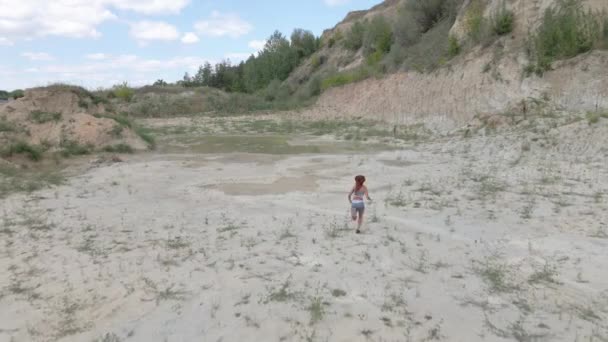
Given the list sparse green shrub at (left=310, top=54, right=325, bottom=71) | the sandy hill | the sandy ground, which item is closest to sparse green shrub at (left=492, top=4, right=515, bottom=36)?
the sandy hill

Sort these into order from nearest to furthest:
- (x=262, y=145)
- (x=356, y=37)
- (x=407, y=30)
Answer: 1. (x=262, y=145)
2. (x=407, y=30)
3. (x=356, y=37)

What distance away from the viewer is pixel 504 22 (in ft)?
68.1

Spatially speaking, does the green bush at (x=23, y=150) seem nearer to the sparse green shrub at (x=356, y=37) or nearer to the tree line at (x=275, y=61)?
the sparse green shrub at (x=356, y=37)

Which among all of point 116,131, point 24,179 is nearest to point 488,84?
point 116,131

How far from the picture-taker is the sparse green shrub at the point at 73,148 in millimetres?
15294

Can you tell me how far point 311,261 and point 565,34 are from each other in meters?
16.5

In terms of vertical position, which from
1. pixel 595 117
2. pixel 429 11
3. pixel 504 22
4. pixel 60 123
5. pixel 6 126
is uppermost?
pixel 429 11

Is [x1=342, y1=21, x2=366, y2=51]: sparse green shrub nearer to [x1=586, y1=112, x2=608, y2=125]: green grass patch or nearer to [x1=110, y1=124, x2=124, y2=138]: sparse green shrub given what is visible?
[x1=110, y1=124, x2=124, y2=138]: sparse green shrub

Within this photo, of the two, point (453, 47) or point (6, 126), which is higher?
point (453, 47)

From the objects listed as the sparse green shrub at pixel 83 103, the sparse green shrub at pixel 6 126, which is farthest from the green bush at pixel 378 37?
the sparse green shrub at pixel 6 126

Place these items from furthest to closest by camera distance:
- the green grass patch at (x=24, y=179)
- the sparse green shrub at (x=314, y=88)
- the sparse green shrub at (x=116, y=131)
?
the sparse green shrub at (x=314, y=88)
the sparse green shrub at (x=116, y=131)
the green grass patch at (x=24, y=179)

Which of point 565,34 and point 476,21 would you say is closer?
point 565,34

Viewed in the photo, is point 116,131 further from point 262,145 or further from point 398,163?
point 398,163

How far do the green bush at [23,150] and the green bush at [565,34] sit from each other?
17.5m
